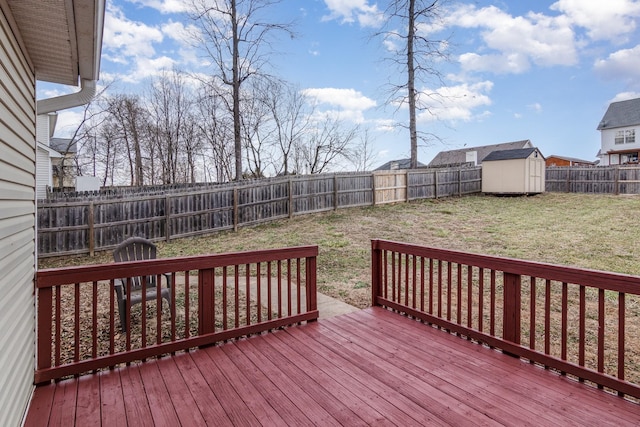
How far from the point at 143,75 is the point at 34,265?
1967 cm

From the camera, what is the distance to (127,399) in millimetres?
2289

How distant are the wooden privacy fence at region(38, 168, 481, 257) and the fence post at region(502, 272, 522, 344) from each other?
8.48 metres

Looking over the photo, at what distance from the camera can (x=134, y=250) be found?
4.42 m

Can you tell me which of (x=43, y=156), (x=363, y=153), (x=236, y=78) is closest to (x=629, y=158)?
(x=363, y=153)

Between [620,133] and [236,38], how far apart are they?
1113 inches

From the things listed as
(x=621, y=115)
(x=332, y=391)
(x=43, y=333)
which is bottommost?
(x=332, y=391)

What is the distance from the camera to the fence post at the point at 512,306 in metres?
2.79

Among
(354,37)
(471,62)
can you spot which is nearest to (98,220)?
(354,37)

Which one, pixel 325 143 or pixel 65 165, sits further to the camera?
pixel 65 165

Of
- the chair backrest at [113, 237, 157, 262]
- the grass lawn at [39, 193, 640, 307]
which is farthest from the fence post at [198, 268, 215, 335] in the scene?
the grass lawn at [39, 193, 640, 307]

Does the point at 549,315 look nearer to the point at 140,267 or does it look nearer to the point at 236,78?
the point at 140,267

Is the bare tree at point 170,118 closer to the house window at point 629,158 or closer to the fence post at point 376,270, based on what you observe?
the fence post at point 376,270

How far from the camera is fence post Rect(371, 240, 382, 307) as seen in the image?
411 cm

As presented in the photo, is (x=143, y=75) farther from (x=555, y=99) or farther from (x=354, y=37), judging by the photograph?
(x=555, y=99)
